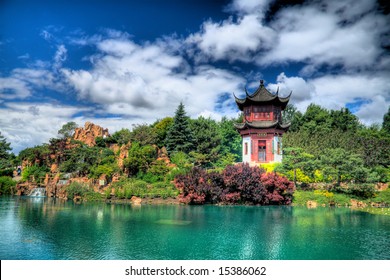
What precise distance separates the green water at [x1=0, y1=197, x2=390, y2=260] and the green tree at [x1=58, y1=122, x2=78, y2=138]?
42.0 ft

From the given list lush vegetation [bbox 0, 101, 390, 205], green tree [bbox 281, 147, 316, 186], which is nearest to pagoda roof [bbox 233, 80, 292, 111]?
lush vegetation [bbox 0, 101, 390, 205]

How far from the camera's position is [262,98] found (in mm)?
26031

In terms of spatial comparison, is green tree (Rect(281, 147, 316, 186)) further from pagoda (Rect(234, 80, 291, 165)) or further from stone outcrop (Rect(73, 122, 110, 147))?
stone outcrop (Rect(73, 122, 110, 147))

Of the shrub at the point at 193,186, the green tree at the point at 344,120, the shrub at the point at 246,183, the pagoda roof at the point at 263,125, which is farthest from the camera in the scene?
the green tree at the point at 344,120

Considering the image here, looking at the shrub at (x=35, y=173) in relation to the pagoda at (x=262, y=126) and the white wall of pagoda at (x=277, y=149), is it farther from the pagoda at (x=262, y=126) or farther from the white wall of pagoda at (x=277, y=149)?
the white wall of pagoda at (x=277, y=149)

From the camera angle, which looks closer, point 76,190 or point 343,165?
point 343,165

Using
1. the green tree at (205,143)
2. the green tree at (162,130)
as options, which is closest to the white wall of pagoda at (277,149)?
the green tree at (205,143)

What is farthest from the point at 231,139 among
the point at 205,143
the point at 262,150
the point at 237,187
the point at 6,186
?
the point at 6,186

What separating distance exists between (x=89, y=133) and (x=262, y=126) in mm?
15897

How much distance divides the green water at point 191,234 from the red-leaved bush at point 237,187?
1.87 metres

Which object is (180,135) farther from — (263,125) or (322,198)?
(322,198)

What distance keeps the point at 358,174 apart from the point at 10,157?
29641mm

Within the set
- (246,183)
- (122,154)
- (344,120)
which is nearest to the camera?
(246,183)

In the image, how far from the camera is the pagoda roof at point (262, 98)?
84.2ft
